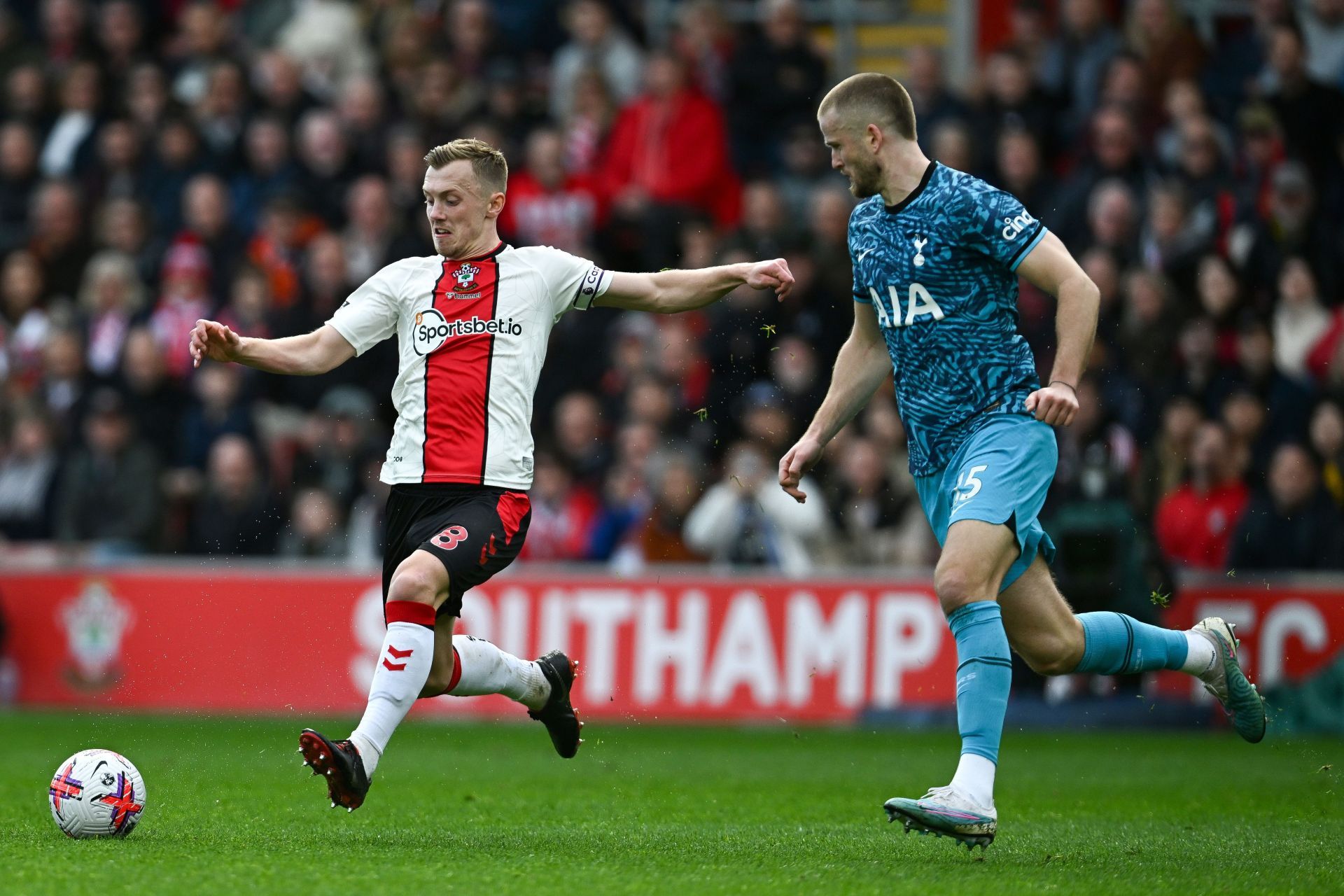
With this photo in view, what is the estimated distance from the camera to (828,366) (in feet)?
42.1

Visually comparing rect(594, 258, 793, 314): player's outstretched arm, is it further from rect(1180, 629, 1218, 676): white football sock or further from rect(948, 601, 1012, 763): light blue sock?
rect(1180, 629, 1218, 676): white football sock

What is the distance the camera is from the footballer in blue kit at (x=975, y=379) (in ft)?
20.8

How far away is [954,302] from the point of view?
21.9 ft

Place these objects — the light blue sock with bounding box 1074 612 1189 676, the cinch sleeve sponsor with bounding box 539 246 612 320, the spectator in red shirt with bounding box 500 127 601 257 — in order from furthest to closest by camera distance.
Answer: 1. the spectator in red shirt with bounding box 500 127 601 257
2. the cinch sleeve sponsor with bounding box 539 246 612 320
3. the light blue sock with bounding box 1074 612 1189 676

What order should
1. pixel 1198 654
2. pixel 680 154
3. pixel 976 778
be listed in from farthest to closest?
pixel 680 154 → pixel 1198 654 → pixel 976 778

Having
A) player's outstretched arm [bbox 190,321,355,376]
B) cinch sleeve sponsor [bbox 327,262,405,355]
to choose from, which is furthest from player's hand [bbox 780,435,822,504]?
player's outstretched arm [bbox 190,321,355,376]

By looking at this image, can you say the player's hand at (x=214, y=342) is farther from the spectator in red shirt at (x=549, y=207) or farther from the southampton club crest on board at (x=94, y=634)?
the spectator in red shirt at (x=549, y=207)

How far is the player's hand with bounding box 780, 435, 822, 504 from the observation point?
7.10 meters

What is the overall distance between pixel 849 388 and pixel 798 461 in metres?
0.34

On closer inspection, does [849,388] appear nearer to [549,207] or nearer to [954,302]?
[954,302]

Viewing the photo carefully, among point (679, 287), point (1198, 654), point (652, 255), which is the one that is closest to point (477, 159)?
point (679, 287)

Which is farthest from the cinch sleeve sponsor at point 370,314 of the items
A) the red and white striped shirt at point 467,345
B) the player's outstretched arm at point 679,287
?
the player's outstretched arm at point 679,287

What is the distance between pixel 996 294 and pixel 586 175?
914 centimetres

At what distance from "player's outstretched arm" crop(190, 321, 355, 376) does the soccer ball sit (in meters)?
1.43
